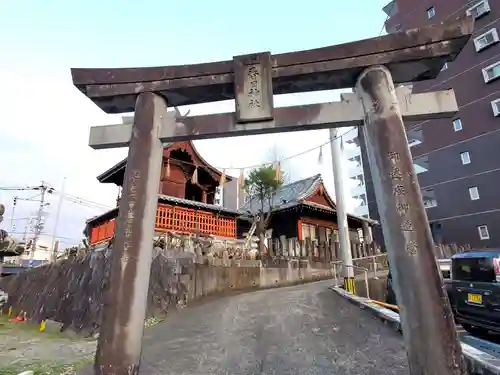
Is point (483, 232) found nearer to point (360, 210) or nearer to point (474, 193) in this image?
point (474, 193)

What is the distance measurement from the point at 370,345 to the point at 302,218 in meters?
19.1

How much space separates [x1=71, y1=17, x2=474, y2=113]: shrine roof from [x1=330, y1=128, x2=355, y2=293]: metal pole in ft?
25.2

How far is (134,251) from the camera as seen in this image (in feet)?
14.9

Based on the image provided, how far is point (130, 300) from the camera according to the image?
14.2 feet

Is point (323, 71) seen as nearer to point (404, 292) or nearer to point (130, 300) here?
point (404, 292)

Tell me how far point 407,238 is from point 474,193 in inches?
1199

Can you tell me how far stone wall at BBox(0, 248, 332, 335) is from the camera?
39.5 feet

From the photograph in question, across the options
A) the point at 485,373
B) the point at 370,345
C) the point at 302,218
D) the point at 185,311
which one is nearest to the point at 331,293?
the point at 185,311

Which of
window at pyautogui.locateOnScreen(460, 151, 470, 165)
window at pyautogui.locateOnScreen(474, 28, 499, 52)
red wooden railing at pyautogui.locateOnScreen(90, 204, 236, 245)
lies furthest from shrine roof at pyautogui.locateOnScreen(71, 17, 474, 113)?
window at pyautogui.locateOnScreen(474, 28, 499, 52)

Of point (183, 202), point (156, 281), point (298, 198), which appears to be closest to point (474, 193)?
point (298, 198)

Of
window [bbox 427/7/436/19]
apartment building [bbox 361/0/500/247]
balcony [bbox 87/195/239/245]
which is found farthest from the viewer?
window [bbox 427/7/436/19]

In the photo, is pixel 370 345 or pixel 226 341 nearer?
pixel 370 345

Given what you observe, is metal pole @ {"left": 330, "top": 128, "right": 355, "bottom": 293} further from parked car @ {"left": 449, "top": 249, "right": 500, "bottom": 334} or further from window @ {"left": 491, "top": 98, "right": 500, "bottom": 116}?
window @ {"left": 491, "top": 98, "right": 500, "bottom": 116}

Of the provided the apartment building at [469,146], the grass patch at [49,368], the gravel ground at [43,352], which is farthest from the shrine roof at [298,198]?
the grass patch at [49,368]
